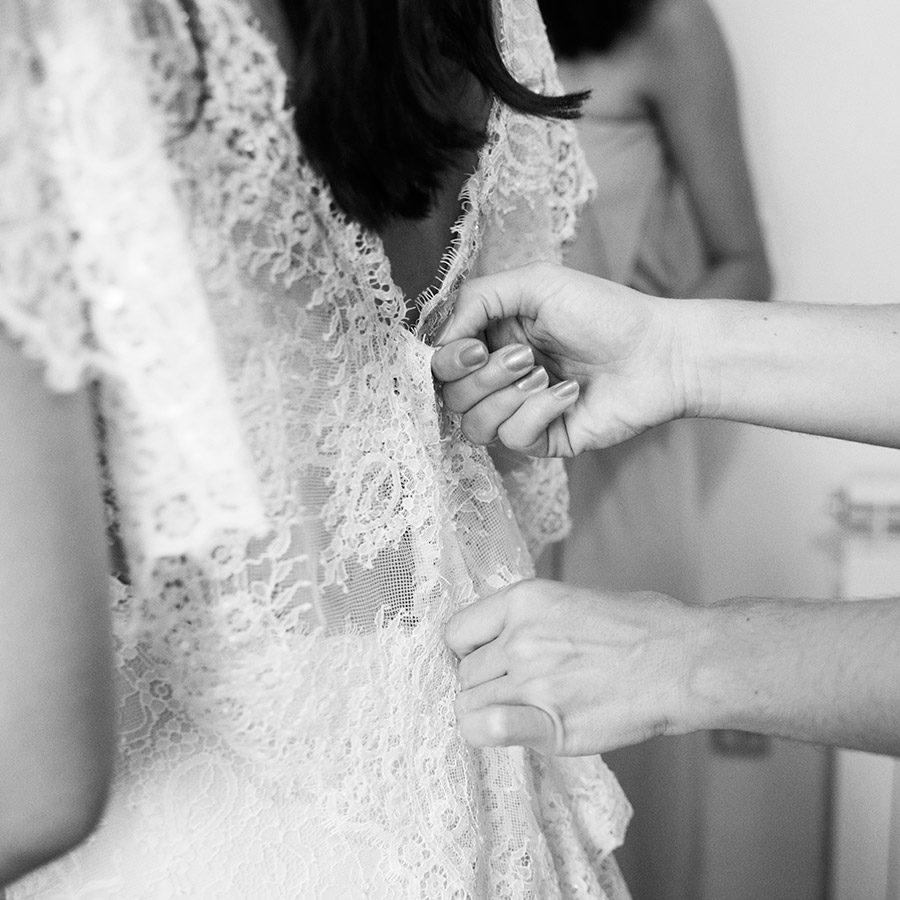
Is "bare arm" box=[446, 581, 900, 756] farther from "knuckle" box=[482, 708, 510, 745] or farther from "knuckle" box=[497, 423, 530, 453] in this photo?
"knuckle" box=[497, 423, 530, 453]

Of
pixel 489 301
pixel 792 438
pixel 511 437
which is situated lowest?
pixel 792 438

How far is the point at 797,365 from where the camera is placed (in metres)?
0.72

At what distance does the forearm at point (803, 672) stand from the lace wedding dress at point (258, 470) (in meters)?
0.15

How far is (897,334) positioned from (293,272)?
18.0 inches

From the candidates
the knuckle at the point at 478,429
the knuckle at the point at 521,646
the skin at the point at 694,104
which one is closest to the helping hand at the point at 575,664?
the knuckle at the point at 521,646

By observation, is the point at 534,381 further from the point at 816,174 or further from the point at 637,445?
the point at 816,174

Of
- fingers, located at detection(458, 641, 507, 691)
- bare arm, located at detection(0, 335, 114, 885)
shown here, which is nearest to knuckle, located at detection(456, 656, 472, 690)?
fingers, located at detection(458, 641, 507, 691)

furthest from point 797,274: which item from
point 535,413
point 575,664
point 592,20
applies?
point 575,664

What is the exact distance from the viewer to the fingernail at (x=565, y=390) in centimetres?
69

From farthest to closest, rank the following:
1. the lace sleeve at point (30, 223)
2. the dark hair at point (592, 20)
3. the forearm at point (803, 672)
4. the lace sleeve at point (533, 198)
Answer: the dark hair at point (592, 20), the lace sleeve at point (533, 198), the forearm at point (803, 672), the lace sleeve at point (30, 223)

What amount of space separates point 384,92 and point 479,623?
31 centimetres

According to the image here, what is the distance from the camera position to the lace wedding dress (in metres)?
0.39

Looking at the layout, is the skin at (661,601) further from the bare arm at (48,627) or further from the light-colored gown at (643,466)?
the light-colored gown at (643,466)

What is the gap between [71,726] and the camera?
40 cm
